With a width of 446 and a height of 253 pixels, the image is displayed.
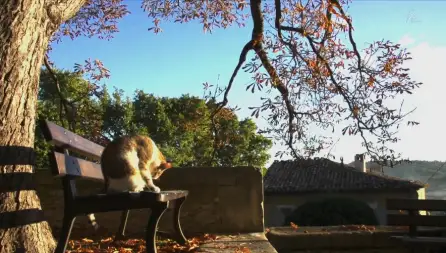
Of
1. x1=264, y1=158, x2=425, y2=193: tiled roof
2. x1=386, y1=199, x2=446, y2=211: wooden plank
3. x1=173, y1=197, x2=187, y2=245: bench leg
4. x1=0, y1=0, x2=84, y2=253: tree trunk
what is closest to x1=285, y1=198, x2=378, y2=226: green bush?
x1=264, y1=158, x2=425, y2=193: tiled roof

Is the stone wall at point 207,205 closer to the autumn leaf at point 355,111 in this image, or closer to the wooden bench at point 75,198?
the wooden bench at point 75,198

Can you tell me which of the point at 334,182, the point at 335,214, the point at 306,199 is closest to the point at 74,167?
the point at 335,214

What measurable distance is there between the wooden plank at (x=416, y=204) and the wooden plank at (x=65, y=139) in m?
4.45

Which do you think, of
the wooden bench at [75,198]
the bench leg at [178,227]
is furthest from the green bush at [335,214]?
the wooden bench at [75,198]

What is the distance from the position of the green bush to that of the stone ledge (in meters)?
16.3

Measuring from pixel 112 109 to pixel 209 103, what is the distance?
64.3 ft

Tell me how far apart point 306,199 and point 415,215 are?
67.0 ft

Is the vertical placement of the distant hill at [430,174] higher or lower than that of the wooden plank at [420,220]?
higher

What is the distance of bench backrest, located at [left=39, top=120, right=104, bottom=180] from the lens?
340 centimetres

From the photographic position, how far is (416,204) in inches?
278

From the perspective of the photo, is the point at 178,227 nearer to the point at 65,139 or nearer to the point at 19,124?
the point at 65,139

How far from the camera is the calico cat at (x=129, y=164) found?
12.9 ft

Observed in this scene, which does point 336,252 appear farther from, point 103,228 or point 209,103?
Result: point 209,103

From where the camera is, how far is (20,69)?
3.84m
